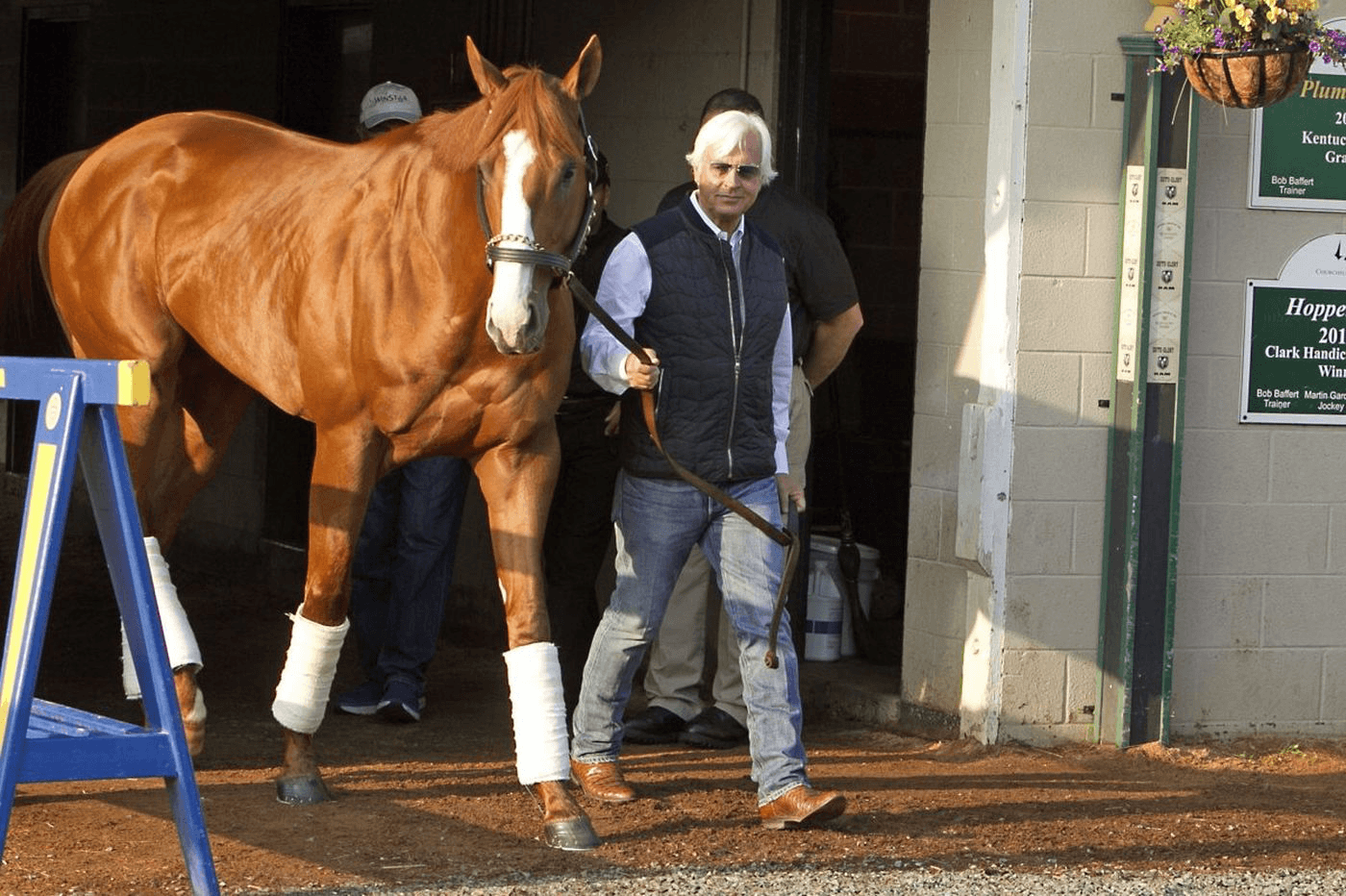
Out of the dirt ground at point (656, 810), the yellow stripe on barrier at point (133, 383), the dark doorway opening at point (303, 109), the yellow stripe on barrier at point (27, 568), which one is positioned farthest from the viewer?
the dark doorway opening at point (303, 109)

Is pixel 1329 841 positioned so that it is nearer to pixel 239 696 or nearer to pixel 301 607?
pixel 301 607

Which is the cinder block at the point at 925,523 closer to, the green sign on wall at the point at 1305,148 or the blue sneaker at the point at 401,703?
the green sign on wall at the point at 1305,148

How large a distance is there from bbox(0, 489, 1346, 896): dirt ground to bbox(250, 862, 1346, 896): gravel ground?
0.10 metres

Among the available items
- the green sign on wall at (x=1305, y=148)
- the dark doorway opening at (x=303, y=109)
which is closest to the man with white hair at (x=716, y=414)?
the green sign on wall at (x=1305, y=148)

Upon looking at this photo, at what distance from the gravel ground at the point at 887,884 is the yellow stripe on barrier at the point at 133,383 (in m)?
1.37

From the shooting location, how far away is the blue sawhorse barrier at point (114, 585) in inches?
161

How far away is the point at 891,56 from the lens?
9.91 metres

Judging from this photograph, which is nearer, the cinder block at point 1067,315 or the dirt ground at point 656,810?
the dirt ground at point 656,810

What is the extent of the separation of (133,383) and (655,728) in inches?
130

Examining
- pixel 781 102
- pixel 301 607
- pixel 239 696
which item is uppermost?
pixel 781 102

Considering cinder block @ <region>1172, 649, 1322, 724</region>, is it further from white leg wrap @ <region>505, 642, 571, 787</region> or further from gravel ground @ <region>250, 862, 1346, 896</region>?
white leg wrap @ <region>505, 642, 571, 787</region>

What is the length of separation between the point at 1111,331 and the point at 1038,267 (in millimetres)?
347

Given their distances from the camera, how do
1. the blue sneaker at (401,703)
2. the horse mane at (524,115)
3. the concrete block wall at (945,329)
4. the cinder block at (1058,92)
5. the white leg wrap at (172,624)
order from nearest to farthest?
the horse mane at (524,115) < the white leg wrap at (172,624) < the cinder block at (1058,92) < the concrete block wall at (945,329) < the blue sneaker at (401,703)

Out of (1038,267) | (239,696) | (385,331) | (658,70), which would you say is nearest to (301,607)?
(385,331)
